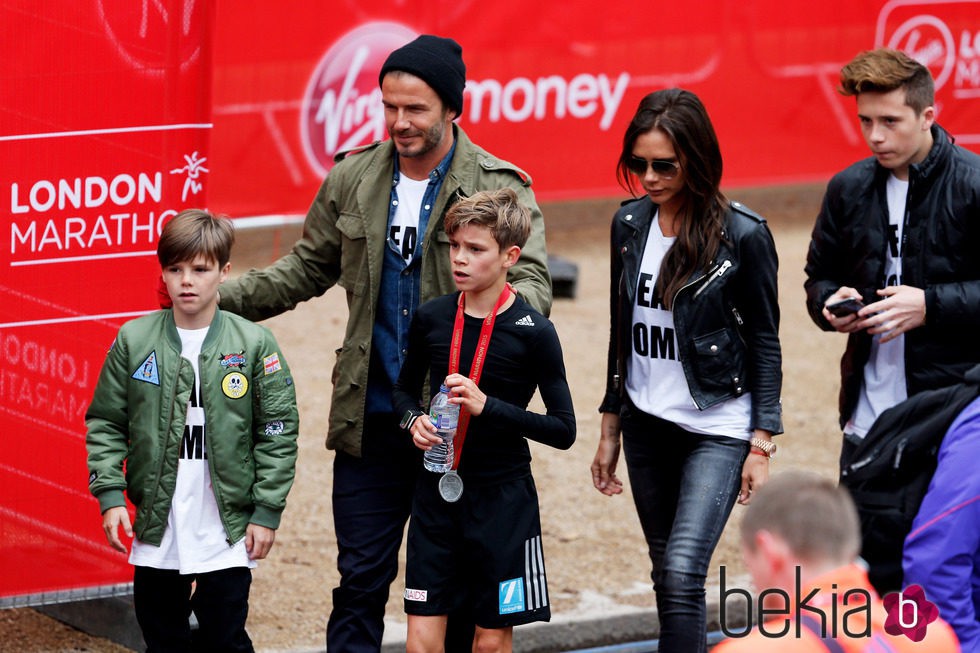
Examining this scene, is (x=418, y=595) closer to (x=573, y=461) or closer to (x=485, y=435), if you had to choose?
(x=485, y=435)

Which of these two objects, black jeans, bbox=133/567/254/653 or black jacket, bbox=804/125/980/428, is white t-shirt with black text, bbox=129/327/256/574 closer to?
black jeans, bbox=133/567/254/653

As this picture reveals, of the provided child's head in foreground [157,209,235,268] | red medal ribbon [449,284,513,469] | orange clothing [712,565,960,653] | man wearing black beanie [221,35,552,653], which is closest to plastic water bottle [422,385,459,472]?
red medal ribbon [449,284,513,469]

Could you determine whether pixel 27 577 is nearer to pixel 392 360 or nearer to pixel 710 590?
pixel 392 360

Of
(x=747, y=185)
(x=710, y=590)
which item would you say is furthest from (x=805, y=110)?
(x=710, y=590)

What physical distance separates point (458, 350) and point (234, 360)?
0.69m

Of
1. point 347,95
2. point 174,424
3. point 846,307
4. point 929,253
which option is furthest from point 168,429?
point 347,95

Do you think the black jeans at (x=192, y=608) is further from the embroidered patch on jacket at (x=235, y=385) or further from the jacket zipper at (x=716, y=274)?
the jacket zipper at (x=716, y=274)

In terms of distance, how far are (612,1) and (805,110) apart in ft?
6.23

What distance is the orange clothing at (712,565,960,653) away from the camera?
10.2 ft

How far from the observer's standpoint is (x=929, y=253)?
525 cm

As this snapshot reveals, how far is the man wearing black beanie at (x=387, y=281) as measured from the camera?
4.98 metres

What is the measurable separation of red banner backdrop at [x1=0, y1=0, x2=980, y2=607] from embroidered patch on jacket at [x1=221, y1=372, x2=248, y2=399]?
0.81 m

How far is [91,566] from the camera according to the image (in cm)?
554

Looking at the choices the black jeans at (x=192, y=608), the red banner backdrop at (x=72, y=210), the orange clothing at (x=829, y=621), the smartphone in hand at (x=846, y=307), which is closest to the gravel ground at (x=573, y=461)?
the red banner backdrop at (x=72, y=210)
